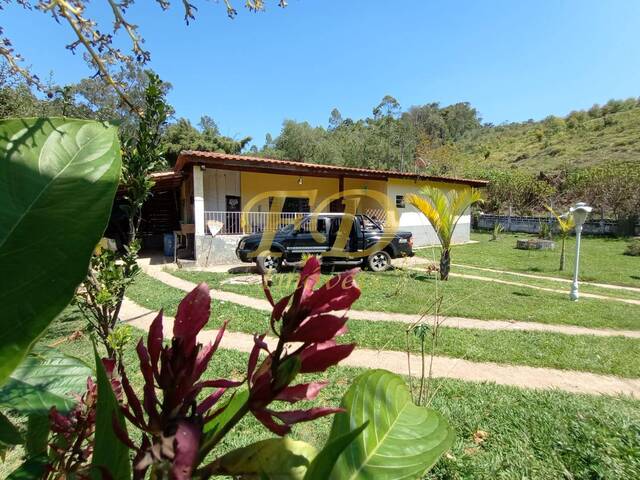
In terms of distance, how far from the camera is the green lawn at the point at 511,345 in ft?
15.5

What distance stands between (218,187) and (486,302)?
11.1 meters

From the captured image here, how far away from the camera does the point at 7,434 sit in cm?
56

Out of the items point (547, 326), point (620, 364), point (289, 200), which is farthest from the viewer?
point (289, 200)

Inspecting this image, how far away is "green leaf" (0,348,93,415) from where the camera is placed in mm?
674

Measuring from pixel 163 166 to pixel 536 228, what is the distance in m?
28.4

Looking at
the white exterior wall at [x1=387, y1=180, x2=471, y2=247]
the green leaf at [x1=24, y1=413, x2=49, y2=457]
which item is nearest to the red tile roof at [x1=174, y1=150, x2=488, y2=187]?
the white exterior wall at [x1=387, y1=180, x2=471, y2=247]

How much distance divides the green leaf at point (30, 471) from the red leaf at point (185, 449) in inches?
13.8

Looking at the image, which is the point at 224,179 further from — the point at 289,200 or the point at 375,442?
the point at 375,442

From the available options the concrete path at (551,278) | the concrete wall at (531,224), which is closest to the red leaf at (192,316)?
the concrete path at (551,278)

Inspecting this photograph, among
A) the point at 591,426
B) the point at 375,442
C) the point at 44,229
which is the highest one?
the point at 44,229

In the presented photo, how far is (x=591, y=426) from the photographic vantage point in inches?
102

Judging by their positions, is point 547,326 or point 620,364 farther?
point 547,326

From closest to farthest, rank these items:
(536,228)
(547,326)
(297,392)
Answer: (297,392)
(547,326)
(536,228)

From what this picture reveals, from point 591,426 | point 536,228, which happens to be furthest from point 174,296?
point 536,228
